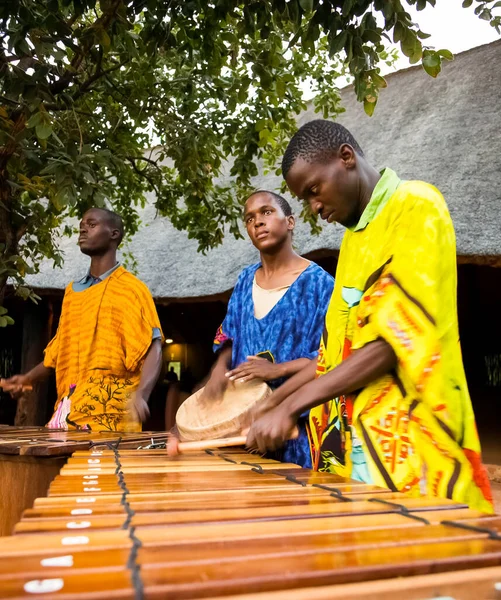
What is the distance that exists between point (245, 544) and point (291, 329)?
1.60 m

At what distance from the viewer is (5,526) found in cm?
250

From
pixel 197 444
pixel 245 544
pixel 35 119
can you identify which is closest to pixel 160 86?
pixel 35 119

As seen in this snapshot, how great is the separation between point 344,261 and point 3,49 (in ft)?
7.19

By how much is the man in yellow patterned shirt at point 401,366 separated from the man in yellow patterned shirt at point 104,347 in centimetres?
164

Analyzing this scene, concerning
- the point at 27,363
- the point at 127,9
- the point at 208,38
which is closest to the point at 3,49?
the point at 127,9

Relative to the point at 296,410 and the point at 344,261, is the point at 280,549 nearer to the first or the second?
the point at 296,410

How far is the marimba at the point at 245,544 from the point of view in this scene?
0.74 metres

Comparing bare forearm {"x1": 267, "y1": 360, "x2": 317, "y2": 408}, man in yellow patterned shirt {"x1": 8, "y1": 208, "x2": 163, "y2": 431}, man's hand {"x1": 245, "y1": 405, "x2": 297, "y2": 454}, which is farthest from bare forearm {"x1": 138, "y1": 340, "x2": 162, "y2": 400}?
man's hand {"x1": 245, "y1": 405, "x2": 297, "y2": 454}

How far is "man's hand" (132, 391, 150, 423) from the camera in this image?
318cm

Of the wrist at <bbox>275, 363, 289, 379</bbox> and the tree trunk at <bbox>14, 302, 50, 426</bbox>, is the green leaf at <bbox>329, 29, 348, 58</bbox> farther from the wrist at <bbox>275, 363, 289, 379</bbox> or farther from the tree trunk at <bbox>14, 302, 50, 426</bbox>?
the tree trunk at <bbox>14, 302, 50, 426</bbox>

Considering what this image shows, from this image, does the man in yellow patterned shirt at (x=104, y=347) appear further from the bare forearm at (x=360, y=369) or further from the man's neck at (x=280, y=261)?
the bare forearm at (x=360, y=369)

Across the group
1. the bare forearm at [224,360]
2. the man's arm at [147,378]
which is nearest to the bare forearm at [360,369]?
the bare forearm at [224,360]

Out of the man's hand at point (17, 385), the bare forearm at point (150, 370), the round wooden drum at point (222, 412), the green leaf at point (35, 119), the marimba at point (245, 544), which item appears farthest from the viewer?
the man's hand at point (17, 385)

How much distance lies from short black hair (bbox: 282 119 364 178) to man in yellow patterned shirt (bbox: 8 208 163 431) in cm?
175
